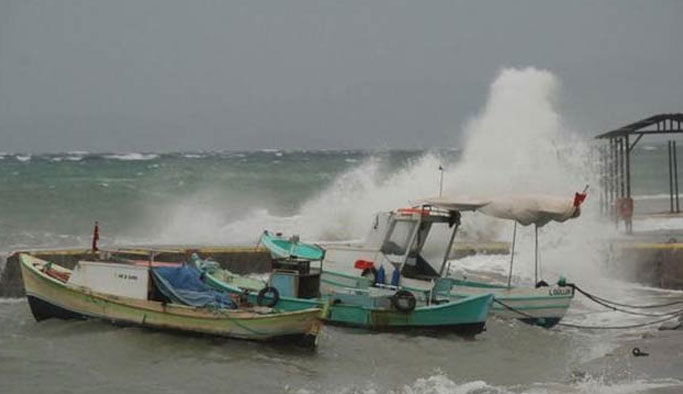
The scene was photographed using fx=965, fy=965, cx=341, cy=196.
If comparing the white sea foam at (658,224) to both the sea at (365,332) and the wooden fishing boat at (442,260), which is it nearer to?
the sea at (365,332)

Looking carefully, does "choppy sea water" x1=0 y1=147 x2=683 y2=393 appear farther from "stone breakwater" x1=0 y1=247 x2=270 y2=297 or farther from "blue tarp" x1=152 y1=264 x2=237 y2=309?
"blue tarp" x1=152 y1=264 x2=237 y2=309

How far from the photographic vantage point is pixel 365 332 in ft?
62.0

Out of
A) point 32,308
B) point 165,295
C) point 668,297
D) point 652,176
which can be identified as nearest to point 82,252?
point 32,308

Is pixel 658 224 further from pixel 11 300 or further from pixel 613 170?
pixel 11 300

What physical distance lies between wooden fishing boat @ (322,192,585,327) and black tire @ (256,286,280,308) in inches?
87.7

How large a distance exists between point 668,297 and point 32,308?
14.8 metres

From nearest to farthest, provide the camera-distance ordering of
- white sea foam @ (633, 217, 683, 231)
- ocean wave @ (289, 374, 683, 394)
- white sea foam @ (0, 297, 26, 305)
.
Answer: ocean wave @ (289, 374, 683, 394) < white sea foam @ (0, 297, 26, 305) < white sea foam @ (633, 217, 683, 231)

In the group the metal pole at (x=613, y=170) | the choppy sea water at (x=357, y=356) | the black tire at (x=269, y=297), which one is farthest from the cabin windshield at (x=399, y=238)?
the metal pole at (x=613, y=170)

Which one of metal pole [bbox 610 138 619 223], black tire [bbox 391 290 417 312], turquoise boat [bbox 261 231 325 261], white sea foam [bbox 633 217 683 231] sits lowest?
black tire [bbox 391 290 417 312]

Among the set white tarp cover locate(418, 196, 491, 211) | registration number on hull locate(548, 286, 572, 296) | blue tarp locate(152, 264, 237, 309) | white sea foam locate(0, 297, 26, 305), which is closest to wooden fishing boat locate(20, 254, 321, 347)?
blue tarp locate(152, 264, 237, 309)

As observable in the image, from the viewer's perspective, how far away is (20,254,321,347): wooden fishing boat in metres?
17.0

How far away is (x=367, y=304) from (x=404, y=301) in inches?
29.4

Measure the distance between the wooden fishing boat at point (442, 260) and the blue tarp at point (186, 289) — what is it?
3047 millimetres

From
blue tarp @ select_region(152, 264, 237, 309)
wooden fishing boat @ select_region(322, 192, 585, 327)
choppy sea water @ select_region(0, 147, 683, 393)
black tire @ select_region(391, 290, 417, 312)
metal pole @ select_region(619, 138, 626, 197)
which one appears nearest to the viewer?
choppy sea water @ select_region(0, 147, 683, 393)
